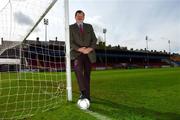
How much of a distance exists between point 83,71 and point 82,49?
0.54 meters

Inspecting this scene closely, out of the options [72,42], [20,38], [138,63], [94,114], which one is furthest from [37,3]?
[138,63]

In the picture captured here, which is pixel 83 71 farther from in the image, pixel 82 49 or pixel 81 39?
pixel 81 39

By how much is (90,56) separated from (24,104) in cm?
182

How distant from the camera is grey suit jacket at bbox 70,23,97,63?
745 cm

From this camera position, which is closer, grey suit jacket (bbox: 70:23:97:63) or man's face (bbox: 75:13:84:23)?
man's face (bbox: 75:13:84:23)

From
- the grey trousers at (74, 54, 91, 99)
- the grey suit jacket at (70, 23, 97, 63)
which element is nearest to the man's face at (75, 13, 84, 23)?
the grey suit jacket at (70, 23, 97, 63)

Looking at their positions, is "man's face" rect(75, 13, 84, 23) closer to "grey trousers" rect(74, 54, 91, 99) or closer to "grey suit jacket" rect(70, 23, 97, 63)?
"grey suit jacket" rect(70, 23, 97, 63)

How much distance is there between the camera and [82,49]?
7320 millimetres

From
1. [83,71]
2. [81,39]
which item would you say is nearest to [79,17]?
[81,39]

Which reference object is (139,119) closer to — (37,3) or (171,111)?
(171,111)

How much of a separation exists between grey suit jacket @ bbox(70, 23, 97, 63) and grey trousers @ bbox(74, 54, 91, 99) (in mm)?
95

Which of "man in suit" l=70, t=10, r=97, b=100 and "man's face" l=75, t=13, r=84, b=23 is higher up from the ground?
"man's face" l=75, t=13, r=84, b=23

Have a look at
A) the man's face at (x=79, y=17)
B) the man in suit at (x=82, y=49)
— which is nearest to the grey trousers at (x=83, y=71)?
the man in suit at (x=82, y=49)

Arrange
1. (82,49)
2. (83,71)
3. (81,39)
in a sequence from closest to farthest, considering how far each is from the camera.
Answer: (82,49) < (81,39) < (83,71)
